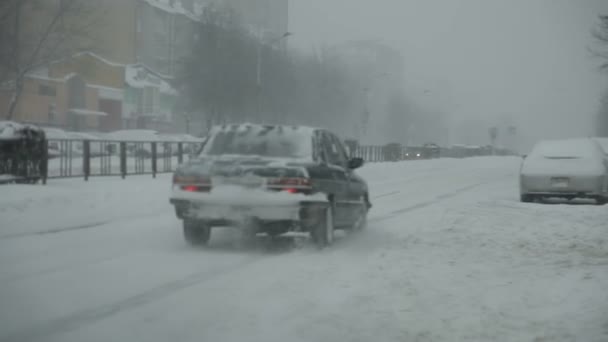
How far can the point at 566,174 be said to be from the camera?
17.2 meters

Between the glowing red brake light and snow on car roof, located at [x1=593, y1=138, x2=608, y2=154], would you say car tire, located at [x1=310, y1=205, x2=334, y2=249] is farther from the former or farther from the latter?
→ snow on car roof, located at [x1=593, y1=138, x2=608, y2=154]

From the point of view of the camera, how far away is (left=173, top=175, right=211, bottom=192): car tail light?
30.3 ft

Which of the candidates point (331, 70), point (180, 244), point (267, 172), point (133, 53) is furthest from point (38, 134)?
point (133, 53)

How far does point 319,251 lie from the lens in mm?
9570

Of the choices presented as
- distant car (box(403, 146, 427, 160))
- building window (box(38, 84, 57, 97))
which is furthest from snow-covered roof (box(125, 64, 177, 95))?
distant car (box(403, 146, 427, 160))

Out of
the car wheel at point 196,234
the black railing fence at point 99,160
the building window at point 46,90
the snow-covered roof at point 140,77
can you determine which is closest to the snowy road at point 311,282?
the car wheel at point 196,234

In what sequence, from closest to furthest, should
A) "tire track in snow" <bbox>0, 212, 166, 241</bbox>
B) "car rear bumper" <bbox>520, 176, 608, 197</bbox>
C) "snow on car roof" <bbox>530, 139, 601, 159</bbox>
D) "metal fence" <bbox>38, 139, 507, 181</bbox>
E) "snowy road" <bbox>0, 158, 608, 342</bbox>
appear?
"snowy road" <bbox>0, 158, 608, 342</bbox>, "tire track in snow" <bbox>0, 212, 166, 241</bbox>, "car rear bumper" <bbox>520, 176, 608, 197</bbox>, "snow on car roof" <bbox>530, 139, 601, 159</bbox>, "metal fence" <bbox>38, 139, 507, 181</bbox>

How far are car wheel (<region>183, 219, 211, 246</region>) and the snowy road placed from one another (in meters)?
0.14

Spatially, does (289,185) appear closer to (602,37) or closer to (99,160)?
(99,160)

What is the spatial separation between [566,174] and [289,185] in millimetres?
10035

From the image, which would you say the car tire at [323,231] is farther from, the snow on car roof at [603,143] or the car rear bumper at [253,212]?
the snow on car roof at [603,143]

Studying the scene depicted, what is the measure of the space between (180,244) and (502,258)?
4136mm

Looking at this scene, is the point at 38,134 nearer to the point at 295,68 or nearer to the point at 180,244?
the point at 180,244

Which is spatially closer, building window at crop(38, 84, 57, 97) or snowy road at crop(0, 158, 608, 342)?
snowy road at crop(0, 158, 608, 342)
